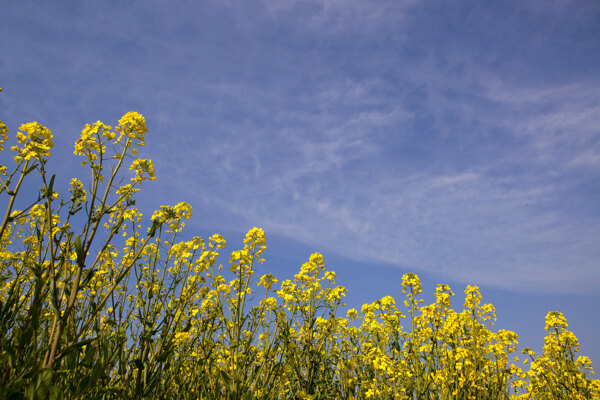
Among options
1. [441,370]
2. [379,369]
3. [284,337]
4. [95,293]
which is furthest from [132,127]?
[441,370]

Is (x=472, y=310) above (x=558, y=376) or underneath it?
above

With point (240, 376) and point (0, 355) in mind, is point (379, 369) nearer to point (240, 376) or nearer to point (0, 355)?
point (240, 376)

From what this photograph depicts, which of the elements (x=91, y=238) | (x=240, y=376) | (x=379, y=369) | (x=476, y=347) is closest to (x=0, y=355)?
(x=91, y=238)

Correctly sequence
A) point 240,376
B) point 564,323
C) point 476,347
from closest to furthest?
point 240,376, point 476,347, point 564,323

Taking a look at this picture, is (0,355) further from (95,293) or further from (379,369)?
Result: (379,369)

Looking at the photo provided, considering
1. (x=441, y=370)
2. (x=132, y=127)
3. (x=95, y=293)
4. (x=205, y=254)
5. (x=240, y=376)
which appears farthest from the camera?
(x=441, y=370)

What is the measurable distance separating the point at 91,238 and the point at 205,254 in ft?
6.45

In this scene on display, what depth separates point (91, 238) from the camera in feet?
5.43

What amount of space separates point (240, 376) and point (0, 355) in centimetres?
159

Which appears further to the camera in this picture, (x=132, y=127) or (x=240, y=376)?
(x=240, y=376)

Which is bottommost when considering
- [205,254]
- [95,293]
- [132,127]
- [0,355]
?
[0,355]

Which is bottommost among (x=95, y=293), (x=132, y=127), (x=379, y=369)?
(x=379, y=369)

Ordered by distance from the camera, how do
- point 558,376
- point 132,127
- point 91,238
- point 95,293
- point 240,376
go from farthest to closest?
point 558,376
point 95,293
point 240,376
point 132,127
point 91,238

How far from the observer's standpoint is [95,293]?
3.86 metres
